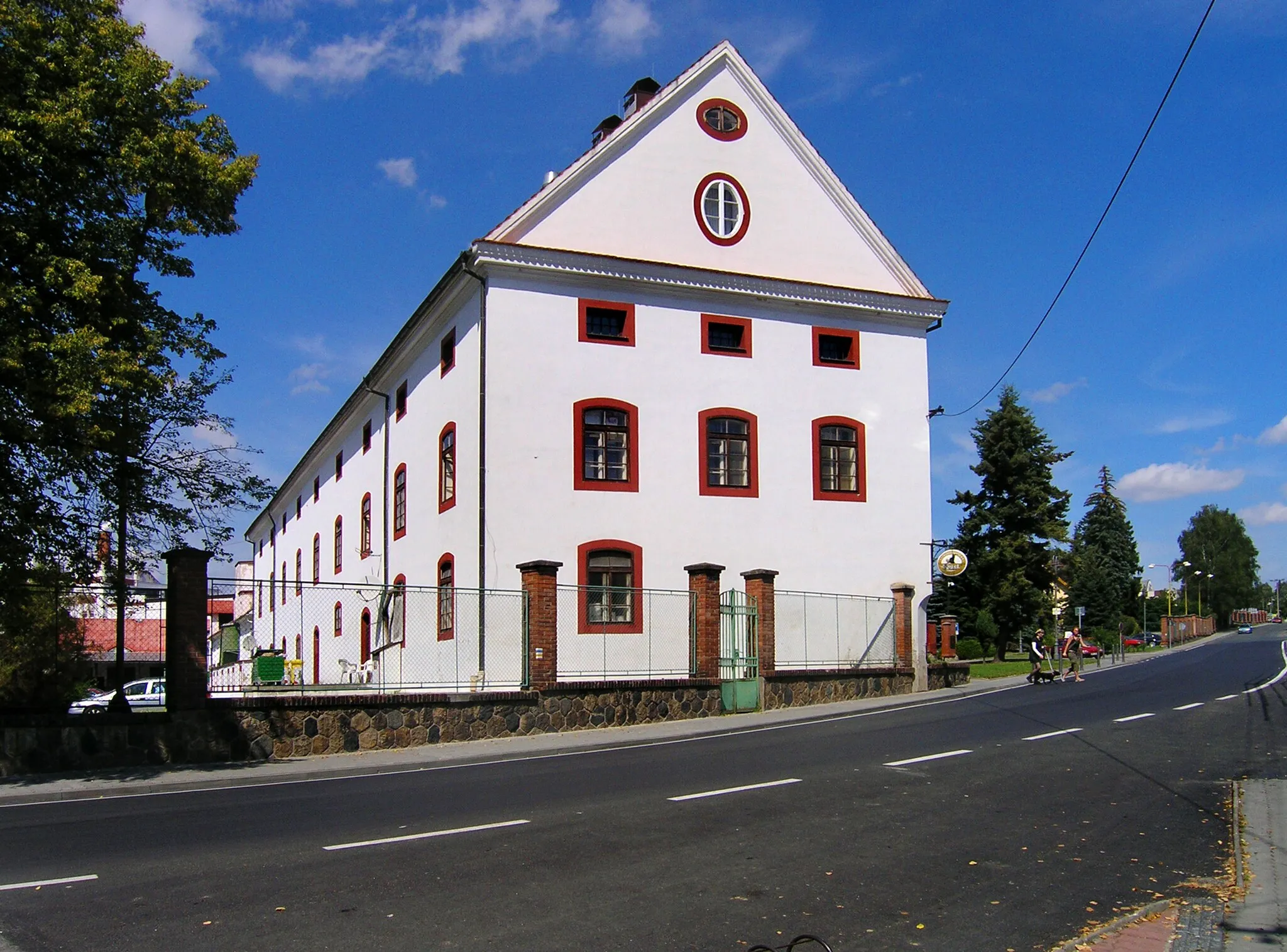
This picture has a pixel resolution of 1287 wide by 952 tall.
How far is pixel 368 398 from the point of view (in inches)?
1421

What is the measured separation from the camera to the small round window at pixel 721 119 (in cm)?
2859

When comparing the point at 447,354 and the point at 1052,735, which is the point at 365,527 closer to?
the point at 447,354

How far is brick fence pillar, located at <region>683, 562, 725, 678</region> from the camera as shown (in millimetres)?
22812

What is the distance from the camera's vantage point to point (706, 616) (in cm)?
2308

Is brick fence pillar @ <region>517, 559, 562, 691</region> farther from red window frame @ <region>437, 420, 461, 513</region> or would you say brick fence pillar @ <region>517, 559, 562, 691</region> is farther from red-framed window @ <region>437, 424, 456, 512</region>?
red-framed window @ <region>437, 424, 456, 512</region>

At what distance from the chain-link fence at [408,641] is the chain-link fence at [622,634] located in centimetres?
246

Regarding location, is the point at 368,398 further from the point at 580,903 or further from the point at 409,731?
the point at 580,903

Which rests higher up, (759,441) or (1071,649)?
(759,441)

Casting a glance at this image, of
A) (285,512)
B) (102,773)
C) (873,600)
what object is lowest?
(102,773)

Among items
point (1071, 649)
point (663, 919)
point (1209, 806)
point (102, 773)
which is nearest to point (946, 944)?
point (663, 919)

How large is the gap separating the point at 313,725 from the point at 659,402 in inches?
489

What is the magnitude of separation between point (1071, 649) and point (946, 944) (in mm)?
29130

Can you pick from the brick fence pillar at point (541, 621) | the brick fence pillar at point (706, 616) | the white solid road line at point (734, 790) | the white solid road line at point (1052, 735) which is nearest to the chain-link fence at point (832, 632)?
the brick fence pillar at point (706, 616)

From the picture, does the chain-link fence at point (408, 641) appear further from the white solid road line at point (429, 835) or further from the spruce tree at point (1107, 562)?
the spruce tree at point (1107, 562)
